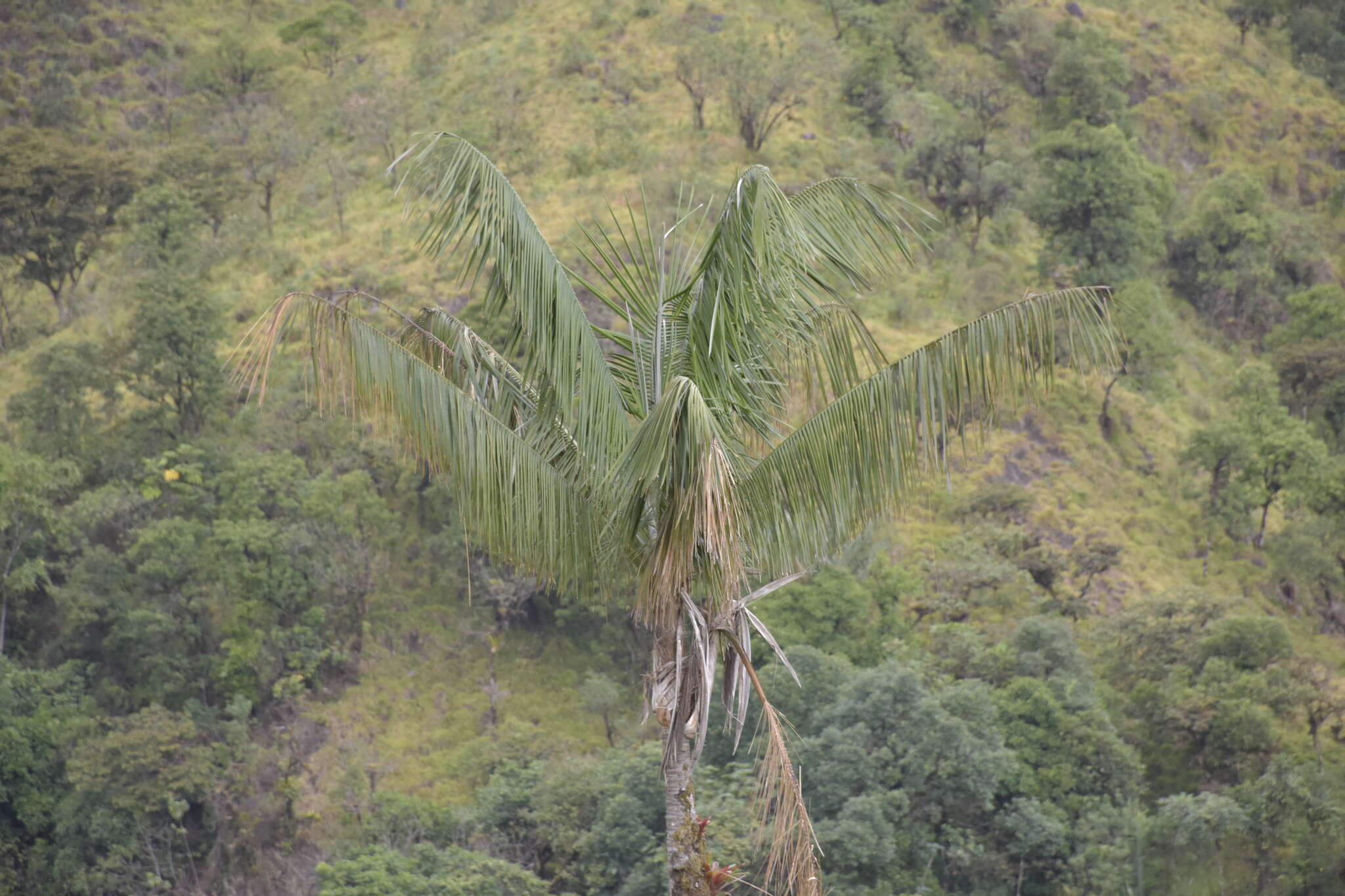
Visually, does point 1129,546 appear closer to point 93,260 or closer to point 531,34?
point 531,34

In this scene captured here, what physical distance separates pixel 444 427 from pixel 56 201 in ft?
92.6

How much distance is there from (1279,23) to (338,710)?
129 feet

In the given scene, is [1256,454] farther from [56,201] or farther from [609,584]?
[56,201]

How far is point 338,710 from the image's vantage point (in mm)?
21875

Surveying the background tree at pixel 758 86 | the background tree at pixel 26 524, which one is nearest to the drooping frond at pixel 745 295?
the background tree at pixel 26 524

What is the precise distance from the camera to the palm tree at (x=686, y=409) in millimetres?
6324

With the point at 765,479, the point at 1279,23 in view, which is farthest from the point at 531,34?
the point at 765,479

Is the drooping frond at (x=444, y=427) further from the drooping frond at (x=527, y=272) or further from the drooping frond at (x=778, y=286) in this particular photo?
the drooping frond at (x=778, y=286)

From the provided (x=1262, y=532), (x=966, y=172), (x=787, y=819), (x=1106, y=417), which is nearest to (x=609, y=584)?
(x=787, y=819)

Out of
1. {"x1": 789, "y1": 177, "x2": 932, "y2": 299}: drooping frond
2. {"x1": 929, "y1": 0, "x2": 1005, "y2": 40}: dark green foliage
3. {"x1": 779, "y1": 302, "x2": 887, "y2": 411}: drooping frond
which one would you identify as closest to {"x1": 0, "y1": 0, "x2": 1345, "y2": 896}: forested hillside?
{"x1": 929, "y1": 0, "x2": 1005, "y2": 40}: dark green foliage

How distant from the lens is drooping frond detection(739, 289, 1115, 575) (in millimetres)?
6355

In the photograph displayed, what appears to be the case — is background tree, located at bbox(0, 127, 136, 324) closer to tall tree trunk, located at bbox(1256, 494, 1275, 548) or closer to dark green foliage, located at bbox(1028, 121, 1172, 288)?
dark green foliage, located at bbox(1028, 121, 1172, 288)

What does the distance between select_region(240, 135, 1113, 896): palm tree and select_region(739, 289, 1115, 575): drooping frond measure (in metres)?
0.01

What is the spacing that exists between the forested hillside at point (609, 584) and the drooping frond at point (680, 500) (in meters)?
0.87
